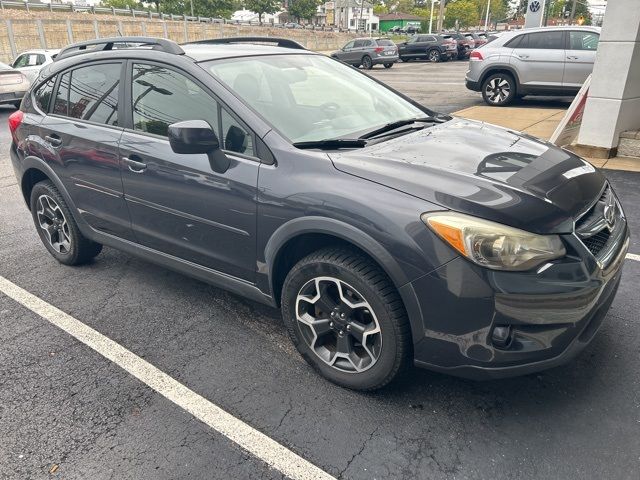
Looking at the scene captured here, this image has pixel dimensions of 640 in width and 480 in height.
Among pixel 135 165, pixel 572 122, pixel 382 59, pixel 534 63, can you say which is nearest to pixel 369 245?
pixel 135 165

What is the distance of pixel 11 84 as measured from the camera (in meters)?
13.2

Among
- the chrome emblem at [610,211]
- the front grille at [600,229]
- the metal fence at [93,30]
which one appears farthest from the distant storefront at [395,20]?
the front grille at [600,229]

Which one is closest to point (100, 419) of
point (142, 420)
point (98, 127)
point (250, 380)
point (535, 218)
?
point (142, 420)

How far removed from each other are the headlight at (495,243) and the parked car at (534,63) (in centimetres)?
1028

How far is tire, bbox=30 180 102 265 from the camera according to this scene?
416cm

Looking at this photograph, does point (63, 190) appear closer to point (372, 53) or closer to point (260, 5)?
point (372, 53)

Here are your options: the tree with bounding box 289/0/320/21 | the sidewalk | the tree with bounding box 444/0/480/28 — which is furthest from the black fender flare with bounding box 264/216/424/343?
the tree with bounding box 444/0/480/28

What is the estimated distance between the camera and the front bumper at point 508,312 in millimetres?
2164

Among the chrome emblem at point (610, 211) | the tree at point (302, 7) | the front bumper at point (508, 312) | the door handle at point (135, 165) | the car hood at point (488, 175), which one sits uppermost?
the tree at point (302, 7)

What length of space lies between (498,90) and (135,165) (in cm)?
1062

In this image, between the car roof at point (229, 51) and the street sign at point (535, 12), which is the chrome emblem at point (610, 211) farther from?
the street sign at point (535, 12)

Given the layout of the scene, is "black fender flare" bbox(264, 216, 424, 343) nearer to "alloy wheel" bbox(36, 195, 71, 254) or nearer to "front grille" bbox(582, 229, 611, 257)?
"front grille" bbox(582, 229, 611, 257)

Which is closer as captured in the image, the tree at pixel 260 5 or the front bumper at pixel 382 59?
the front bumper at pixel 382 59

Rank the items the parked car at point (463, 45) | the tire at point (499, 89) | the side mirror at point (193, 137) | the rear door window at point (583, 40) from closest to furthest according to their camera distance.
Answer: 1. the side mirror at point (193, 137)
2. the rear door window at point (583, 40)
3. the tire at point (499, 89)
4. the parked car at point (463, 45)
